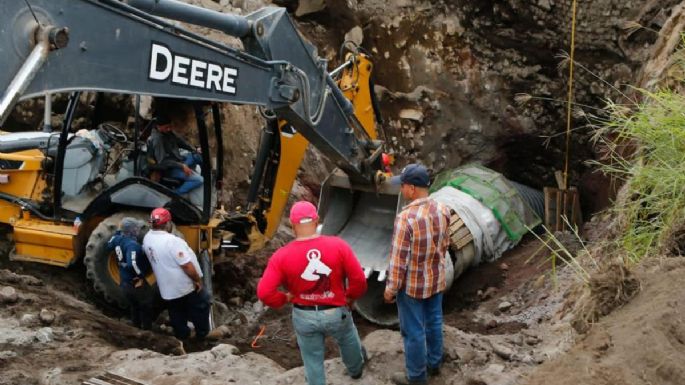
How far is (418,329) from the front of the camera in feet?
17.2

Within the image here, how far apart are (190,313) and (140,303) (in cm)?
48

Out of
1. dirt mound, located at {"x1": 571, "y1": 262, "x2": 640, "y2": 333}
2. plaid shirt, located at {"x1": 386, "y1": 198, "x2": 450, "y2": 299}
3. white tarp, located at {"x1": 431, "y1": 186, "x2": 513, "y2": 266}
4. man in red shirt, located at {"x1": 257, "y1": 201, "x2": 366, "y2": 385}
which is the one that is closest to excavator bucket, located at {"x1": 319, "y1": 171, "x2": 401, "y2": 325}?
white tarp, located at {"x1": 431, "y1": 186, "x2": 513, "y2": 266}

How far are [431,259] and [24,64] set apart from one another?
2664 mm

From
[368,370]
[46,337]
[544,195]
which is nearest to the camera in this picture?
[368,370]

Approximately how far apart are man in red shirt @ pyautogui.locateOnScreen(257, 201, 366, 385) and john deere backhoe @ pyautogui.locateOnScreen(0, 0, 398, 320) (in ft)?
4.37

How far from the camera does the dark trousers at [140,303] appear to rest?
7453 millimetres

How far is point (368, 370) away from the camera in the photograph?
5652 millimetres

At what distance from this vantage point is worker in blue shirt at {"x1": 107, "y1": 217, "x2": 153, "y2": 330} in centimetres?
721

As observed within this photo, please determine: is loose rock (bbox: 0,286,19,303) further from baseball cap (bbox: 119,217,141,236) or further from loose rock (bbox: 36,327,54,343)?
baseball cap (bbox: 119,217,141,236)

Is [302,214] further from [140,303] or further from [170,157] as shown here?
[170,157]

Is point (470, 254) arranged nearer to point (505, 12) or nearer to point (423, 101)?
point (423, 101)

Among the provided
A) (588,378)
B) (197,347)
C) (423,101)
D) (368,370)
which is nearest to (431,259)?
(368,370)

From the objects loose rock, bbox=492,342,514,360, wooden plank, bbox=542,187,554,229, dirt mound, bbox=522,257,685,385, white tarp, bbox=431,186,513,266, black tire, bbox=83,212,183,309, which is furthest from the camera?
wooden plank, bbox=542,187,554,229

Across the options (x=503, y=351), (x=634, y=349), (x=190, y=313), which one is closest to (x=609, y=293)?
(x=634, y=349)
